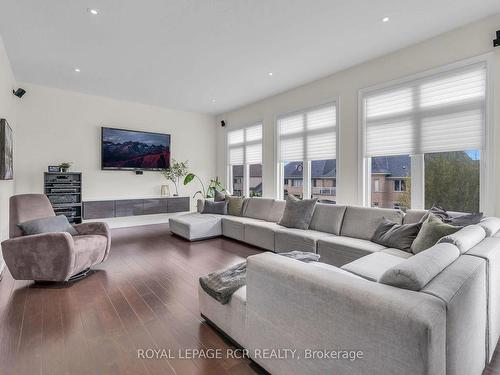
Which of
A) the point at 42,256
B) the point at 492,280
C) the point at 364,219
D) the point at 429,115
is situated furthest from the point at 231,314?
the point at 429,115

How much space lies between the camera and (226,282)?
6.50ft

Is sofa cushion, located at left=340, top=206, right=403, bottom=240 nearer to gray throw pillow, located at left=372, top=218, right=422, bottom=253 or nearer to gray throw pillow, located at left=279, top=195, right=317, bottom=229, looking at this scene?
gray throw pillow, located at left=372, top=218, right=422, bottom=253

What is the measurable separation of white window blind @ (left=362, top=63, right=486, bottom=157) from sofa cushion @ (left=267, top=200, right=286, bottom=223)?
168 centimetres

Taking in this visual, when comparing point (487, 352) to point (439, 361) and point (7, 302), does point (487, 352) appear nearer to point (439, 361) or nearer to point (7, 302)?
point (439, 361)

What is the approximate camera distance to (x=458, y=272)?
1267 mm

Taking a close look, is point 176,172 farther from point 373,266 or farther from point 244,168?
point 373,266

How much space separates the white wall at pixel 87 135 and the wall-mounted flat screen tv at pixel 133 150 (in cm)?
17

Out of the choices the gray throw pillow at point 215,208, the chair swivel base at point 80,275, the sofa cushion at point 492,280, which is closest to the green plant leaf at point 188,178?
the gray throw pillow at point 215,208

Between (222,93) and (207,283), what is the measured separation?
4673 millimetres

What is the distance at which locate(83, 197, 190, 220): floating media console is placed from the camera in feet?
18.1

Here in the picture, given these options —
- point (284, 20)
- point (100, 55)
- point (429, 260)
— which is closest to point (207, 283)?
point (429, 260)

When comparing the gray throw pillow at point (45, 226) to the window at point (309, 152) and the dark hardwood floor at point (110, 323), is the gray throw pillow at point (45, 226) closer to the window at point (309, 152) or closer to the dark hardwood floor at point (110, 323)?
the dark hardwood floor at point (110, 323)

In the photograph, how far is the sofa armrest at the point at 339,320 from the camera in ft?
3.05

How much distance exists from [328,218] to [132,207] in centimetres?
443
